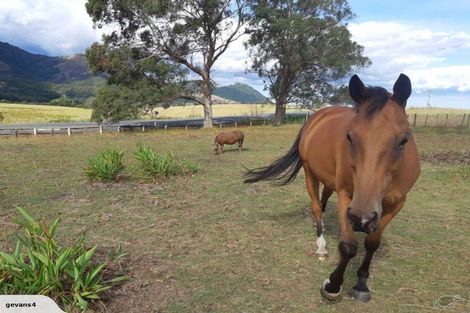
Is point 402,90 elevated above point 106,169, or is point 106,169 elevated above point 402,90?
point 402,90

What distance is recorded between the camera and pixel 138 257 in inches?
192

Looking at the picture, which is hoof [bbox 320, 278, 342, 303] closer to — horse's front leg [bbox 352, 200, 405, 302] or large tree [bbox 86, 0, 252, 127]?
horse's front leg [bbox 352, 200, 405, 302]

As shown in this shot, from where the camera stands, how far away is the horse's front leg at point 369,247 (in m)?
3.68

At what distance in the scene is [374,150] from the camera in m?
2.78

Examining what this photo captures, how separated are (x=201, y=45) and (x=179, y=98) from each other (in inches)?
177

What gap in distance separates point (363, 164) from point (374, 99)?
56 centimetres

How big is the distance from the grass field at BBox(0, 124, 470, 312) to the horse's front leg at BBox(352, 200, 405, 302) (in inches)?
4.1

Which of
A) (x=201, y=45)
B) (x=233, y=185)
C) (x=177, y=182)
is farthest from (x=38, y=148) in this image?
(x=201, y=45)

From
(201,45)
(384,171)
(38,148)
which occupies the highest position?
(201,45)

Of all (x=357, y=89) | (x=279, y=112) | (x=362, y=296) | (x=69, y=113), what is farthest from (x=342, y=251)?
(x=69, y=113)

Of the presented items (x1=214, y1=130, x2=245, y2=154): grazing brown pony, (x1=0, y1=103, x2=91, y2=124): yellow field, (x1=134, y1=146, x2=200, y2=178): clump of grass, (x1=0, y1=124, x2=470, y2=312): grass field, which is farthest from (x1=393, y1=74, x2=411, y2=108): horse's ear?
(x1=0, y1=103, x2=91, y2=124): yellow field

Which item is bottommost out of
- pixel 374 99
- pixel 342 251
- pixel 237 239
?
pixel 237 239

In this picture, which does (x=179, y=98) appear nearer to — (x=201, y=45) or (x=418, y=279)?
(x=201, y=45)

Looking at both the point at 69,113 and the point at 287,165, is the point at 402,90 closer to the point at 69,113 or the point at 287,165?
the point at 287,165
